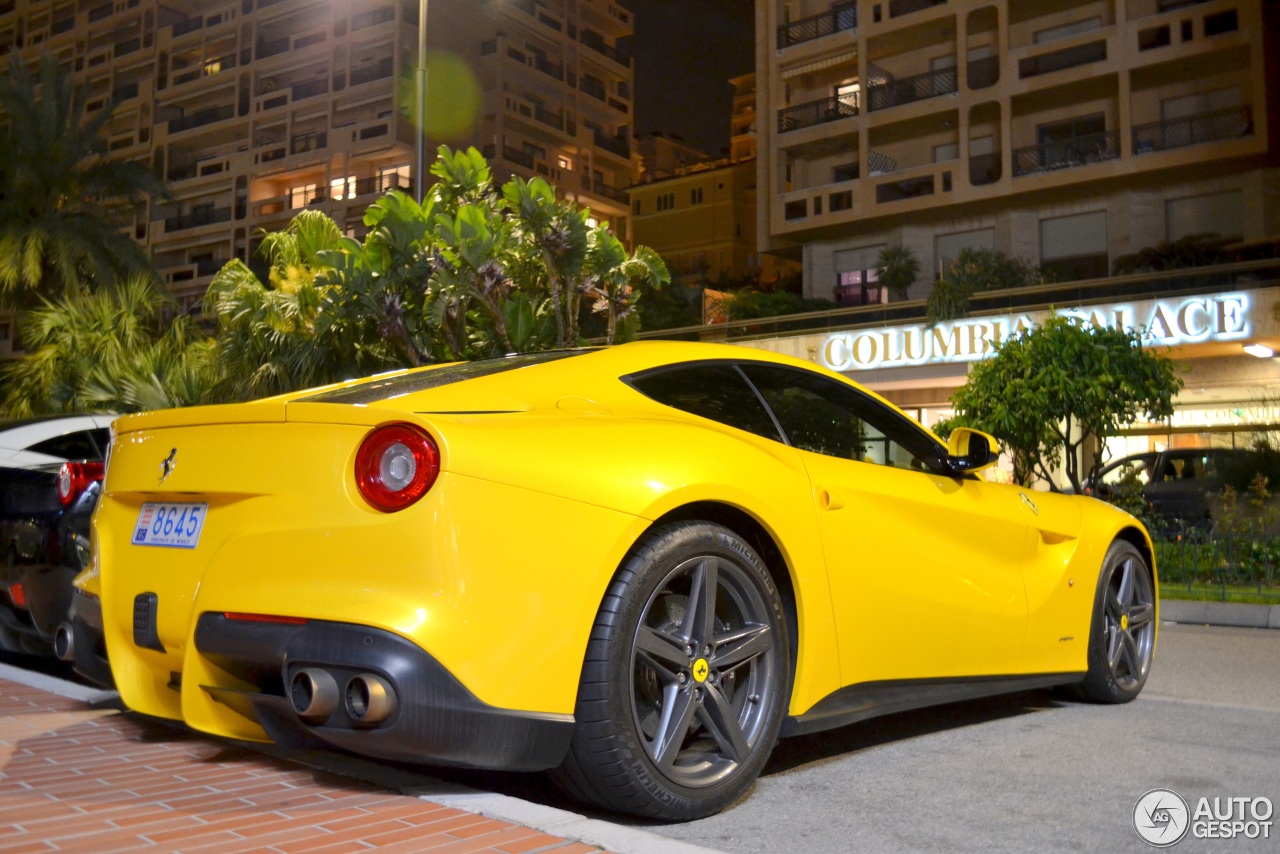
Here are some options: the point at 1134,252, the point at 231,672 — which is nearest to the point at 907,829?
the point at 231,672

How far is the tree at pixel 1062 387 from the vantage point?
48.3 ft

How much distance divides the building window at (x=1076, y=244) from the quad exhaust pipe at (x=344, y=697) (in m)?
31.1

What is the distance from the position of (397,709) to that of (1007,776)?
2.15m

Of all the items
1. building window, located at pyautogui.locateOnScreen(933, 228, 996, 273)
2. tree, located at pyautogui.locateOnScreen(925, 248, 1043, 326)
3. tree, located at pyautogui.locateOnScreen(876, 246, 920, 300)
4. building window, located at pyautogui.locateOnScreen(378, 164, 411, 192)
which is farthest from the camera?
building window, located at pyautogui.locateOnScreen(378, 164, 411, 192)

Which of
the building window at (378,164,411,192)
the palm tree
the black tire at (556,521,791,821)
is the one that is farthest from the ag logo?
the building window at (378,164,411,192)

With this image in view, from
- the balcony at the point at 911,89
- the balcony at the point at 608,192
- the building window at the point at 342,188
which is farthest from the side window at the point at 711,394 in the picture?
the balcony at the point at 608,192

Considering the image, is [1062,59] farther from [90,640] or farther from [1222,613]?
[90,640]

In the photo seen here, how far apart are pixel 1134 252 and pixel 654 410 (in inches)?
1200

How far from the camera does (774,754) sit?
13.9 ft

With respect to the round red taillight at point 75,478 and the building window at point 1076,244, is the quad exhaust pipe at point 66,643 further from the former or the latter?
the building window at point 1076,244

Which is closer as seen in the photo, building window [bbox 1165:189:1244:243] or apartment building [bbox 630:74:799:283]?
building window [bbox 1165:189:1244:243]

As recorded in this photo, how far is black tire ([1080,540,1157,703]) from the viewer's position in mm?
5109

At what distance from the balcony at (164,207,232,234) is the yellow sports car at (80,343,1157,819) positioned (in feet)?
207

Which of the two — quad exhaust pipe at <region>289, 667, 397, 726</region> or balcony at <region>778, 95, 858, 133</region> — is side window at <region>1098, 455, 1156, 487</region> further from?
balcony at <region>778, 95, 858, 133</region>
